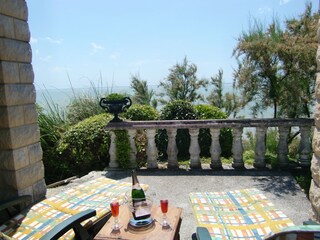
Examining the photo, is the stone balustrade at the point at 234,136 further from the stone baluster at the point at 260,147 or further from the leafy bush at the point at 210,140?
the leafy bush at the point at 210,140

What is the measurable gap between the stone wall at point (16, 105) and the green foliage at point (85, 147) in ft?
5.95

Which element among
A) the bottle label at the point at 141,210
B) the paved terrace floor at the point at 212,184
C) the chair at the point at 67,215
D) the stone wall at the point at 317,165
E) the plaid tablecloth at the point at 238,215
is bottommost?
the paved terrace floor at the point at 212,184

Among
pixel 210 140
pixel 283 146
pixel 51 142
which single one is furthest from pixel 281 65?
pixel 51 142

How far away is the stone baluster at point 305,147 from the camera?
397 cm

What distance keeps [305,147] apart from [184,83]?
9227 mm

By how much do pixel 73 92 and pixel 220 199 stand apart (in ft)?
19.1

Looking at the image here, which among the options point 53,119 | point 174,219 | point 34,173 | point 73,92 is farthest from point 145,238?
point 73,92

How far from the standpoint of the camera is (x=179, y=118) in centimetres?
581

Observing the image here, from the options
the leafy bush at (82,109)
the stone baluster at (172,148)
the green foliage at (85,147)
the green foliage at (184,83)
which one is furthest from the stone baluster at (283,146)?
the green foliage at (184,83)

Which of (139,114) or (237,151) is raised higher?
(139,114)

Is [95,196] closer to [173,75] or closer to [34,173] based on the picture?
[34,173]

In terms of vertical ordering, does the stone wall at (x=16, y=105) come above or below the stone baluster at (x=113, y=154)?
above

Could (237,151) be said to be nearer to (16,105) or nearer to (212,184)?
(212,184)

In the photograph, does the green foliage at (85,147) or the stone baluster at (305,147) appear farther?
the green foliage at (85,147)
